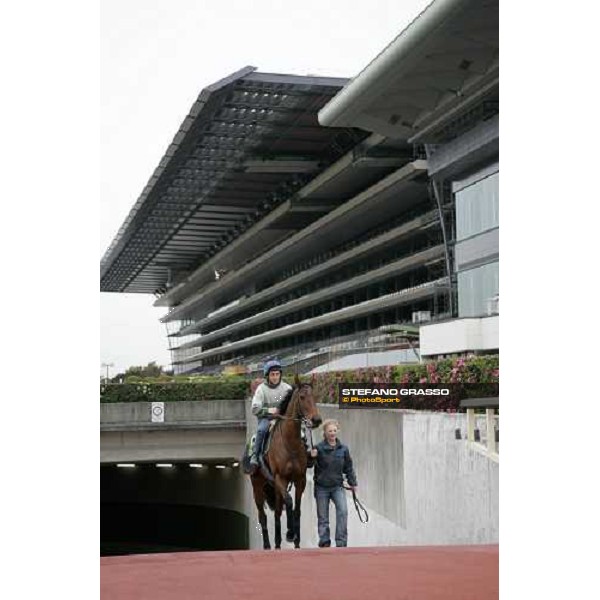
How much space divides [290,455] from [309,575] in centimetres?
506

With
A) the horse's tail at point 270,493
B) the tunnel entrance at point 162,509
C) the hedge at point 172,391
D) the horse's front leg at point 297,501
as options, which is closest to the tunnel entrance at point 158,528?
the tunnel entrance at point 162,509

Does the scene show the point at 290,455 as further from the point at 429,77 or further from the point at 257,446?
the point at 429,77

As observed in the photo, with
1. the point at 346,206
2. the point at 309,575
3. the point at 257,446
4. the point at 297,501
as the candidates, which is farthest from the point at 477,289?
the point at 309,575

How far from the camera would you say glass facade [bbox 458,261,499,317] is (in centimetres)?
2945

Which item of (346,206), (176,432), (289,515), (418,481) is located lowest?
(176,432)

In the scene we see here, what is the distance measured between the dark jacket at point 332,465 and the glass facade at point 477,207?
61.8ft

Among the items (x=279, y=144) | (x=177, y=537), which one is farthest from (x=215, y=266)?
(x=177, y=537)

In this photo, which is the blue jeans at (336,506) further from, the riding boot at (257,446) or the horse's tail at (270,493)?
the horse's tail at (270,493)

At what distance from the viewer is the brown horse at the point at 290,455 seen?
33.6 feet

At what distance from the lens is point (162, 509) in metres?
37.8

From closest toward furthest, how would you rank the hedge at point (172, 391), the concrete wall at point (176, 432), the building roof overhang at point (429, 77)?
the concrete wall at point (176, 432) < the hedge at point (172, 391) < the building roof overhang at point (429, 77)
